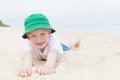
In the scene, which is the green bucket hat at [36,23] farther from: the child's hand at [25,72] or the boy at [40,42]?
the child's hand at [25,72]

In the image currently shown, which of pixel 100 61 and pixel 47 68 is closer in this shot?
pixel 47 68

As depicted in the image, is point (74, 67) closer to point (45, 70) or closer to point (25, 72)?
point (45, 70)

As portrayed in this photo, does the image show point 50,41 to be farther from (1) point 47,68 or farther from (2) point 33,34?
(1) point 47,68

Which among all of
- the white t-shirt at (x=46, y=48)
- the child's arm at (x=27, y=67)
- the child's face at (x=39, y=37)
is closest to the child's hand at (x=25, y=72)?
the child's arm at (x=27, y=67)

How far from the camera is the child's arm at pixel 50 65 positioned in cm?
340

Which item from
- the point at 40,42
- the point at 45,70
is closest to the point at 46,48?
the point at 40,42

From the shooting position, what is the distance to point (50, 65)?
3.65 meters

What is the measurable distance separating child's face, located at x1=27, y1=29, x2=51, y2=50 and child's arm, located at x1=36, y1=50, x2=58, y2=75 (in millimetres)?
129

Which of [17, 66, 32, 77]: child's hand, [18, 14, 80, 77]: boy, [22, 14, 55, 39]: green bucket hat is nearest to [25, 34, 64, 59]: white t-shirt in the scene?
[18, 14, 80, 77]: boy

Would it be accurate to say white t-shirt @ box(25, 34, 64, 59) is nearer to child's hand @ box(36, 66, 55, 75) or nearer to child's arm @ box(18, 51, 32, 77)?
child's arm @ box(18, 51, 32, 77)

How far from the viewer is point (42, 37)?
3861 mm

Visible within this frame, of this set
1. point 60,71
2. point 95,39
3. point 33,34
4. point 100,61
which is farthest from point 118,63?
point 95,39

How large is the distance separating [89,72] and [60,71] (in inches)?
10.5

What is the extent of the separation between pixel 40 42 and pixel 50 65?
0.33m
